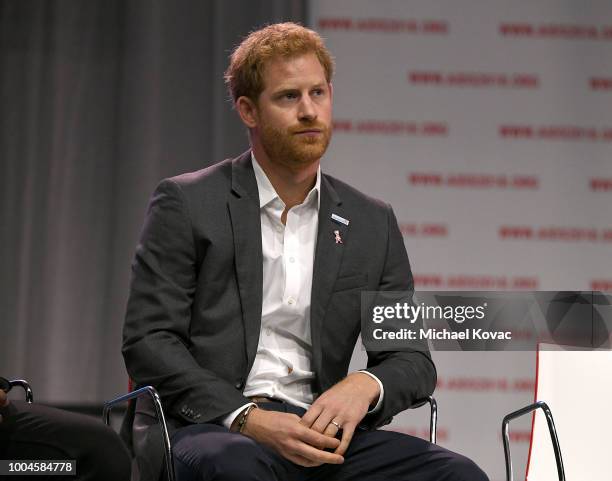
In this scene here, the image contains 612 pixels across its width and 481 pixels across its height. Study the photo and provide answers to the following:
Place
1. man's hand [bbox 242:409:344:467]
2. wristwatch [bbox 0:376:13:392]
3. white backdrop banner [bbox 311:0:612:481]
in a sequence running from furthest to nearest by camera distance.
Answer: white backdrop banner [bbox 311:0:612:481] → wristwatch [bbox 0:376:13:392] → man's hand [bbox 242:409:344:467]

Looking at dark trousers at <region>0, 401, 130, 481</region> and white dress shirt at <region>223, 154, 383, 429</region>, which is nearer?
dark trousers at <region>0, 401, 130, 481</region>

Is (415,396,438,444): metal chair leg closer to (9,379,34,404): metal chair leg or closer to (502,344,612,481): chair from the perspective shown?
(502,344,612,481): chair

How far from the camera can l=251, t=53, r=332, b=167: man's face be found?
102 inches

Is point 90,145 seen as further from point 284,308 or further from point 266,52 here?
point 284,308

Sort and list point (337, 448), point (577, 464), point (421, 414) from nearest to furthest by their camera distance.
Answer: point (337, 448) → point (577, 464) → point (421, 414)

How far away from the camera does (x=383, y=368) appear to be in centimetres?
250

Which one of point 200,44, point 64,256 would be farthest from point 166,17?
point 64,256

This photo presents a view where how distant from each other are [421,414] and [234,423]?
258 cm

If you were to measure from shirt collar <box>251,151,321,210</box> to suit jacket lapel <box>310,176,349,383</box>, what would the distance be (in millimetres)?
25

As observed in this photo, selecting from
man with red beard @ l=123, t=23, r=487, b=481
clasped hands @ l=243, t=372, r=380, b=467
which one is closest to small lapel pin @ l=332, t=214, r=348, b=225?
man with red beard @ l=123, t=23, r=487, b=481

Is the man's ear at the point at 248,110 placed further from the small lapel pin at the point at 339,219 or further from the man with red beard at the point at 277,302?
the small lapel pin at the point at 339,219

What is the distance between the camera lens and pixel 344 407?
7.64ft

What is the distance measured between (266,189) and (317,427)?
0.75 m

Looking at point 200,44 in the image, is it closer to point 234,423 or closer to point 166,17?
point 166,17
